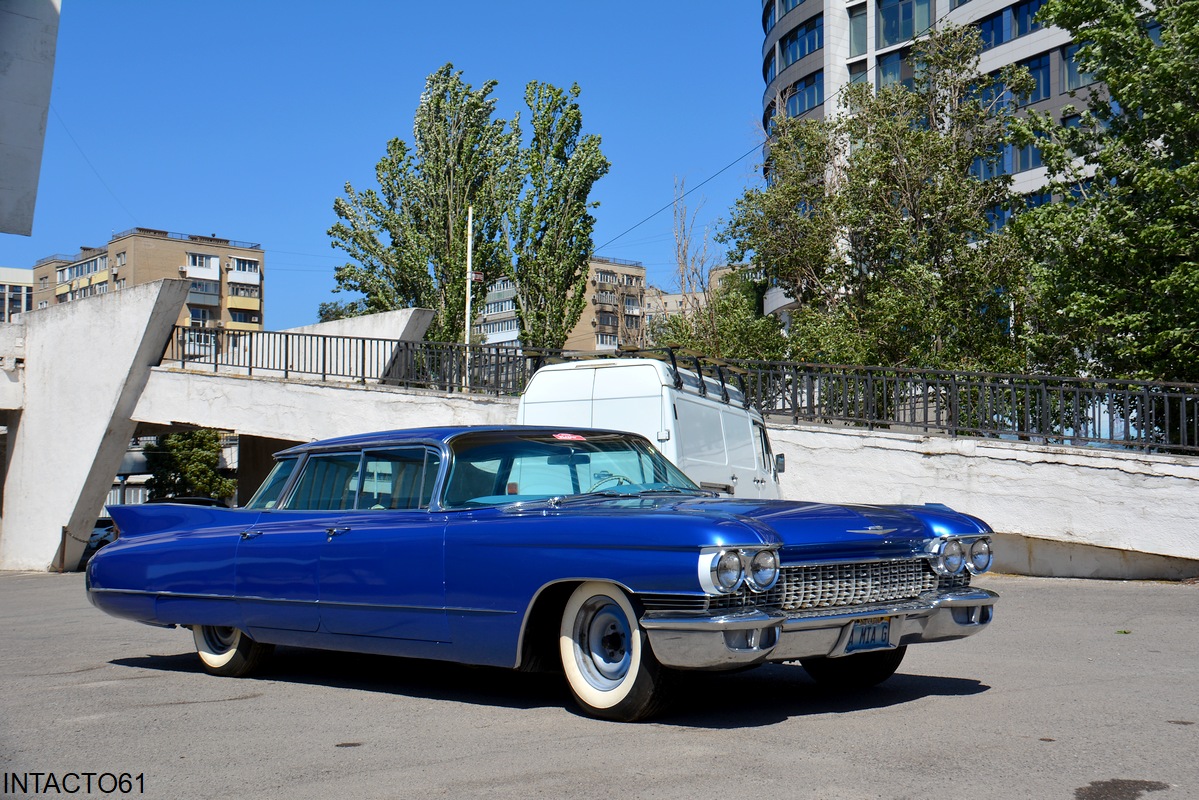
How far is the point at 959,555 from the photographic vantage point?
238 inches

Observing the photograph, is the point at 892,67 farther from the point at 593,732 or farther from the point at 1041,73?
the point at 593,732

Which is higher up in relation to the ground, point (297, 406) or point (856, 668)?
point (297, 406)

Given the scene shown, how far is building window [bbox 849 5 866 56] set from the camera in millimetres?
54156

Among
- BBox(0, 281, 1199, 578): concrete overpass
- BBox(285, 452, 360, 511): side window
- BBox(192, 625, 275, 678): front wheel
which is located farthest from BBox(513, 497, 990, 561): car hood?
BBox(0, 281, 1199, 578): concrete overpass

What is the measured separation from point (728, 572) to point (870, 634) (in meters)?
0.92

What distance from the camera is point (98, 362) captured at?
961 inches

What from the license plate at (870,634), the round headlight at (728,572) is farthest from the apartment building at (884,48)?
the round headlight at (728,572)

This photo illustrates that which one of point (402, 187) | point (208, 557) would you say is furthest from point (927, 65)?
point (208, 557)

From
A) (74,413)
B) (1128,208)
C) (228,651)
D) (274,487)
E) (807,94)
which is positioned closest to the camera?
(228,651)

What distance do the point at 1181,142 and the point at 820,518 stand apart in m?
15.3

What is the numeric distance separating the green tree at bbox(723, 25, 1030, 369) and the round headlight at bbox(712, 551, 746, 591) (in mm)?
19205

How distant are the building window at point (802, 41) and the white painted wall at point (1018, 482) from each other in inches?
1656

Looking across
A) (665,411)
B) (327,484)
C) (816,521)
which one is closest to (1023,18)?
(665,411)

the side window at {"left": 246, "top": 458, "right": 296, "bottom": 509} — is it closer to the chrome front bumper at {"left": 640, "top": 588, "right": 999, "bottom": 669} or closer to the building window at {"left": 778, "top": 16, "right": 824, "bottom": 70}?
the chrome front bumper at {"left": 640, "top": 588, "right": 999, "bottom": 669}
